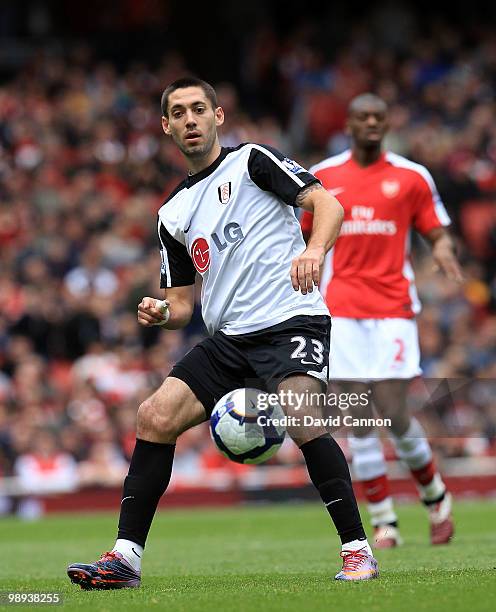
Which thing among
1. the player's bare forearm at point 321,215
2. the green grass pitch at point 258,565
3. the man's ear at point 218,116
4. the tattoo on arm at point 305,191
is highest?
the man's ear at point 218,116

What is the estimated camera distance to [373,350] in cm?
983

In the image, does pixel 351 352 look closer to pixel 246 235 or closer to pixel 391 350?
pixel 391 350

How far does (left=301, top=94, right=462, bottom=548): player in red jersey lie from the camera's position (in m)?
9.77

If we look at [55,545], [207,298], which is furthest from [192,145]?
[55,545]

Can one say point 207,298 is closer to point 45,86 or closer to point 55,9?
point 45,86

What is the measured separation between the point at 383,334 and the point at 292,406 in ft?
11.1

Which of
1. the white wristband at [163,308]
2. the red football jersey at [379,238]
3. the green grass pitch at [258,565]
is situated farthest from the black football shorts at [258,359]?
the red football jersey at [379,238]

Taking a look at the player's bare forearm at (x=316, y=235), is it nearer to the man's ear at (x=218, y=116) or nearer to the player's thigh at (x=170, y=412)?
the man's ear at (x=218, y=116)

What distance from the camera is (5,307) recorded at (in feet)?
57.6

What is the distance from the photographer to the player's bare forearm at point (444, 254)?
31.0ft

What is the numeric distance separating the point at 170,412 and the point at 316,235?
3.75 feet

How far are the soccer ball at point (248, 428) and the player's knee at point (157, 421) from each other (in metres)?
0.21

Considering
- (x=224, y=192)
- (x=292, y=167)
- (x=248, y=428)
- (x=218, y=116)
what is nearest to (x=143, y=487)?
(x=248, y=428)

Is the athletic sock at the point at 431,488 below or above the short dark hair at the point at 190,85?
below
